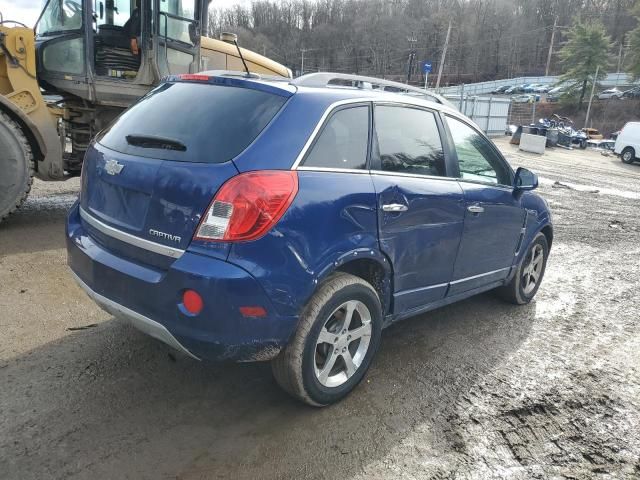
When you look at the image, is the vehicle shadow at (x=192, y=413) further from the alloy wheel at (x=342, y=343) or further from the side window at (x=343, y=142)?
the side window at (x=343, y=142)

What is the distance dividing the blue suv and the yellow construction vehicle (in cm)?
323

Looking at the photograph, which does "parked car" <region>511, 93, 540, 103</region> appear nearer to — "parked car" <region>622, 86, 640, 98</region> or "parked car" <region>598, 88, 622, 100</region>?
"parked car" <region>598, 88, 622, 100</region>

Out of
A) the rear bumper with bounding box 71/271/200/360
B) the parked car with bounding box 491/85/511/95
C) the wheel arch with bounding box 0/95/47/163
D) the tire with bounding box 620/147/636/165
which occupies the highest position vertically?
the parked car with bounding box 491/85/511/95

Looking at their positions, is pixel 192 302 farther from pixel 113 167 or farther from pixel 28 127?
pixel 28 127

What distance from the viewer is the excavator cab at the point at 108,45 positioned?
252 inches

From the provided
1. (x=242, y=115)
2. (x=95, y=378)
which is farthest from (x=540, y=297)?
(x=95, y=378)

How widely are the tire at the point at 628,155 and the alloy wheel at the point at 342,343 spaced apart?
86.8 feet

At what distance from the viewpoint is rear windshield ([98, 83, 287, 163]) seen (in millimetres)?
2750

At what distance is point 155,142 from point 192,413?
1.51m

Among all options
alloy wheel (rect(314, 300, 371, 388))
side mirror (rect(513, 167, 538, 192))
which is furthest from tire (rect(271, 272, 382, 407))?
side mirror (rect(513, 167, 538, 192))

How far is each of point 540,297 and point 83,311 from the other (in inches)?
169

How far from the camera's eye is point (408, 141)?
3500 mm

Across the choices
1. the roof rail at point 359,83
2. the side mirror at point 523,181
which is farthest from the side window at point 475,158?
the roof rail at point 359,83

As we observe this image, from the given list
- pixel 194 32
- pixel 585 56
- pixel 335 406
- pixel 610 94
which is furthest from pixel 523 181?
pixel 610 94
